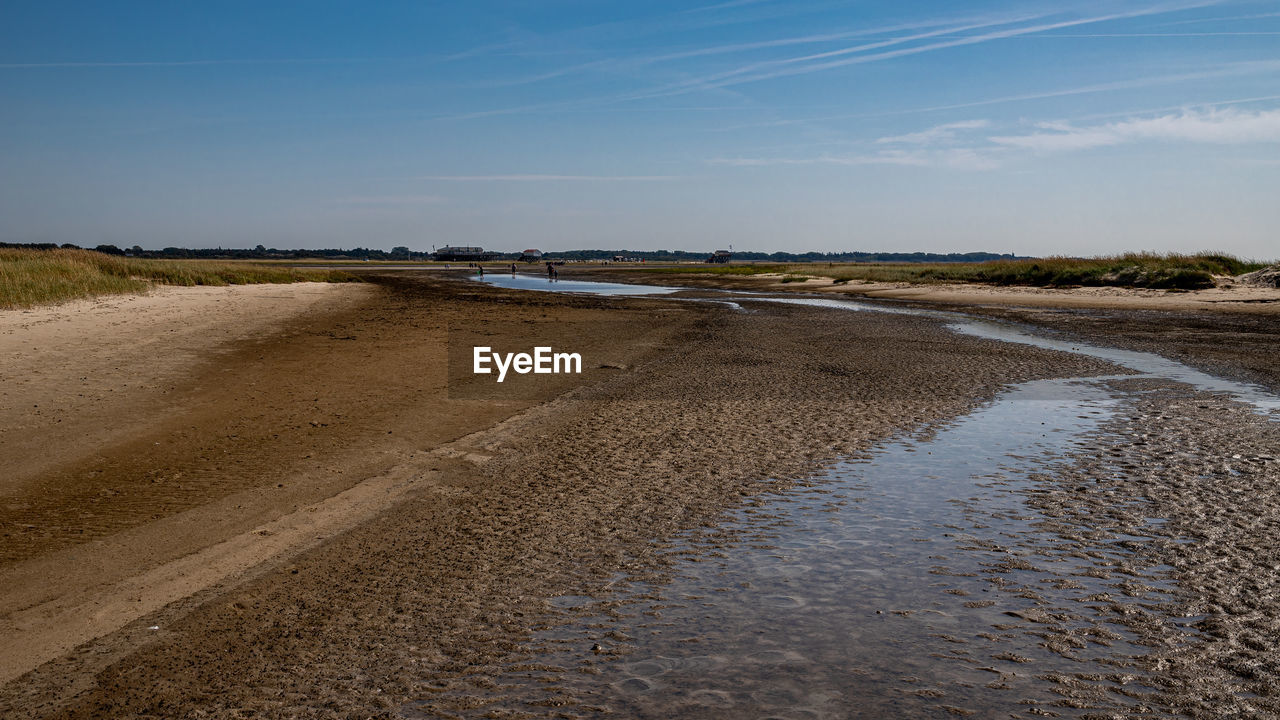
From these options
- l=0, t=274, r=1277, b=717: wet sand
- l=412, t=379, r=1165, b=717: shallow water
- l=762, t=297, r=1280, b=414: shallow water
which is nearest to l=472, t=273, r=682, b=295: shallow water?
l=762, t=297, r=1280, b=414: shallow water

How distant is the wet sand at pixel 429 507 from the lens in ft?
14.3

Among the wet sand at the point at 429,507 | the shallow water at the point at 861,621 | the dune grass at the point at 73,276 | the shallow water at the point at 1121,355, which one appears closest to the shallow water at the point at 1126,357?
the shallow water at the point at 1121,355

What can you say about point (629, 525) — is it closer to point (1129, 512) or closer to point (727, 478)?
point (727, 478)

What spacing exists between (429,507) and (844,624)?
3742 mm

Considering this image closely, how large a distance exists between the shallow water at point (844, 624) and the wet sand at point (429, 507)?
0.19m

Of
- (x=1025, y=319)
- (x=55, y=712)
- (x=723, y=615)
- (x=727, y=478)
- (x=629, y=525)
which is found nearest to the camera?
(x=55, y=712)

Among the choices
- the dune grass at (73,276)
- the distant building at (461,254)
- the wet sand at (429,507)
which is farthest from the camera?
the distant building at (461,254)

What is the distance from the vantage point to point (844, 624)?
500 centimetres

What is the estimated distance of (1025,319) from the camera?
2966 cm

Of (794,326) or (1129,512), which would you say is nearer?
(1129,512)

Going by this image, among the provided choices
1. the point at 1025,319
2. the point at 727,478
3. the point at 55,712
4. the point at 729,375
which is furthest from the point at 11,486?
the point at 1025,319

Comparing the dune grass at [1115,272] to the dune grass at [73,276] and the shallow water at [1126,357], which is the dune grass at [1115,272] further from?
the dune grass at [73,276]

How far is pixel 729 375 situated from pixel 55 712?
40.4 feet

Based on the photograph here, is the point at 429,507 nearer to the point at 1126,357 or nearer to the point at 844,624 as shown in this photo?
the point at 844,624
